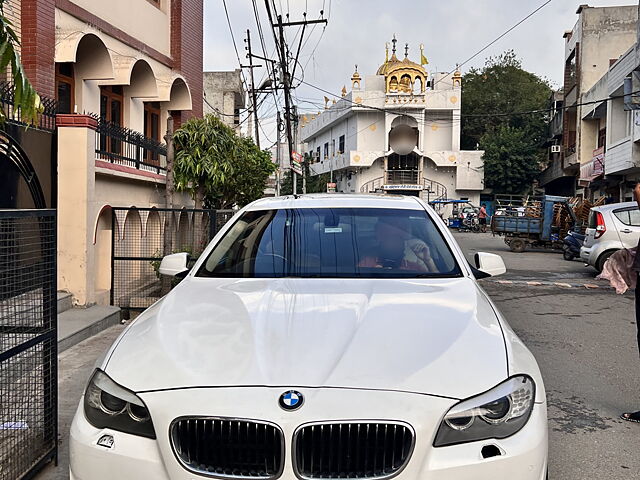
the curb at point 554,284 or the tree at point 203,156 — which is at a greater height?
the tree at point 203,156

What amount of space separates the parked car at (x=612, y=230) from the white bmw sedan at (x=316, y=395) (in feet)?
38.8

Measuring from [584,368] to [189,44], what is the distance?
1336 centimetres

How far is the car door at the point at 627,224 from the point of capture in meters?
13.7

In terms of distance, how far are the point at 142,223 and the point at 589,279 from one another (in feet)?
32.3

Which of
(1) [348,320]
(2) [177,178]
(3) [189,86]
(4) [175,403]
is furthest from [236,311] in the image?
(3) [189,86]

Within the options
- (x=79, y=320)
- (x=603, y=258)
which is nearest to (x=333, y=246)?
(x=79, y=320)

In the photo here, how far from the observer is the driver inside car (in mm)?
4094

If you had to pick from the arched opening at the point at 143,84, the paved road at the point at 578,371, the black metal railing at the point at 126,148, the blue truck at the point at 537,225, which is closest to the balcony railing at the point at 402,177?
the blue truck at the point at 537,225

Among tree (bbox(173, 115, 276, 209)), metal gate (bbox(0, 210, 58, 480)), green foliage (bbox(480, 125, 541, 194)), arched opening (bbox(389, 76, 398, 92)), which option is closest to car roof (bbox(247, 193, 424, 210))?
metal gate (bbox(0, 210, 58, 480))

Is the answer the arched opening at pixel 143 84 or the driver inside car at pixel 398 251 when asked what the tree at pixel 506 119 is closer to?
the arched opening at pixel 143 84

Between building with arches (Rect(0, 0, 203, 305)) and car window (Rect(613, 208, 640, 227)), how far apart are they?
9741 millimetres

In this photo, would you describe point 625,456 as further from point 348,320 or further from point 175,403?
point 175,403

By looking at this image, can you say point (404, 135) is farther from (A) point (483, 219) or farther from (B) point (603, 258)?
(B) point (603, 258)

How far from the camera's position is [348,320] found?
9.84 feet
